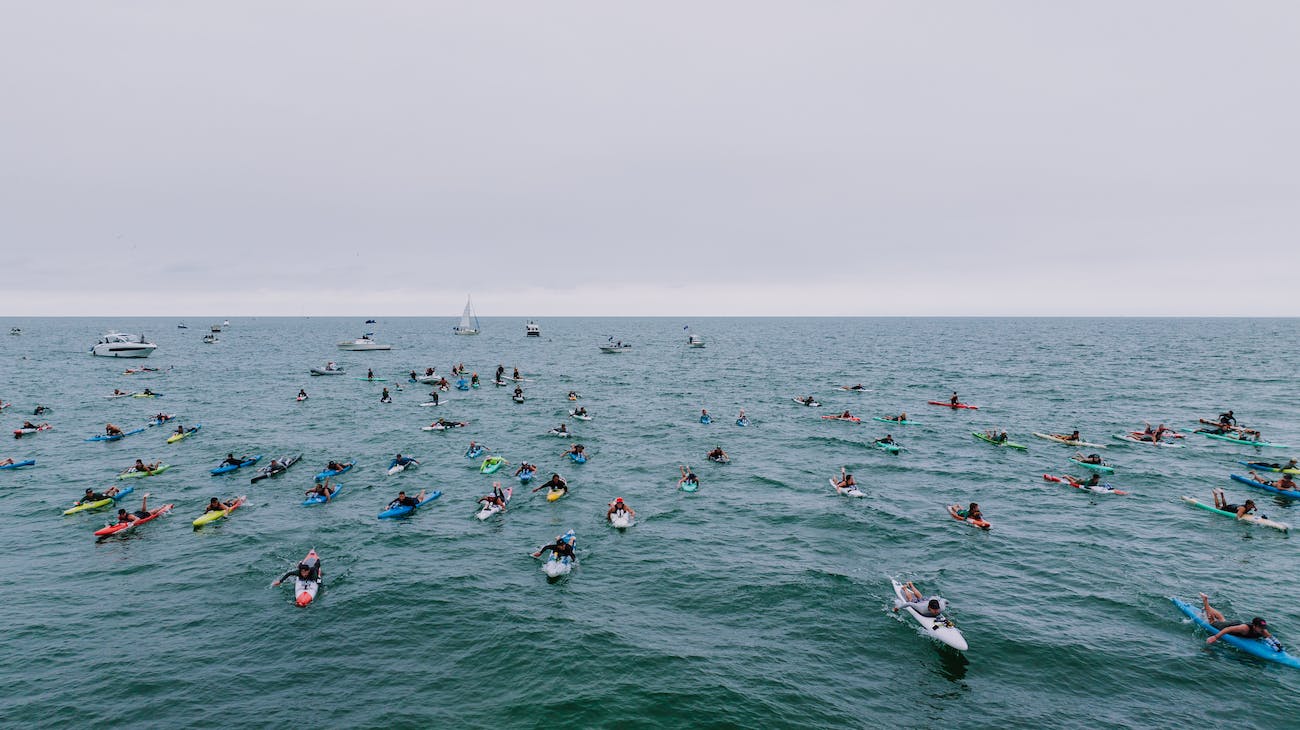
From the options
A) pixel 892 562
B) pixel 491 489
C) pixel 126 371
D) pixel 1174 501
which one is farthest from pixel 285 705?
pixel 126 371

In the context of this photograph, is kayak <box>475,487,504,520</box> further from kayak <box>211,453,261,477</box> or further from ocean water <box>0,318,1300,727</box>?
kayak <box>211,453,261,477</box>

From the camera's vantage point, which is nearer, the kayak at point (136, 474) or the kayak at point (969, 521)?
the kayak at point (969, 521)

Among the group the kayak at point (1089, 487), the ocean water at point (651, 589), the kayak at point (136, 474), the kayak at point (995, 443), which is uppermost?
the kayak at point (995, 443)

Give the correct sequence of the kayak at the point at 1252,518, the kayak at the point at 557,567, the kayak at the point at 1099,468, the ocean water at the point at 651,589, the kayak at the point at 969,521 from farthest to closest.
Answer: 1. the kayak at the point at 1099,468
2. the kayak at the point at 969,521
3. the kayak at the point at 1252,518
4. the kayak at the point at 557,567
5. the ocean water at the point at 651,589

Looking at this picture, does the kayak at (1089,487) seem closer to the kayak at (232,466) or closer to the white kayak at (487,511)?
the white kayak at (487,511)

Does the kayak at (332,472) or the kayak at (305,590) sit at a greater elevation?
the kayak at (332,472)

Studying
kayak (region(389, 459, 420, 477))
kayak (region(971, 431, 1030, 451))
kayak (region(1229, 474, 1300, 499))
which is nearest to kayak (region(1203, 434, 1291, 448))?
kayak (region(1229, 474, 1300, 499))

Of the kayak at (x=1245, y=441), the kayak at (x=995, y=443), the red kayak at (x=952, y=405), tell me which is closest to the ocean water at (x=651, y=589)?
the kayak at (x=1245, y=441)
